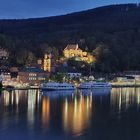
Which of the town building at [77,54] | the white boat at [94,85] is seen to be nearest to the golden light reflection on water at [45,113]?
the white boat at [94,85]

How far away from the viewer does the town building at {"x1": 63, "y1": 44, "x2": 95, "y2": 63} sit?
45031 millimetres

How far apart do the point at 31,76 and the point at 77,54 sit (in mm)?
14019

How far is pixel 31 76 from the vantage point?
107 ft

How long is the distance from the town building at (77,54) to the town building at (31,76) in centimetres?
1158

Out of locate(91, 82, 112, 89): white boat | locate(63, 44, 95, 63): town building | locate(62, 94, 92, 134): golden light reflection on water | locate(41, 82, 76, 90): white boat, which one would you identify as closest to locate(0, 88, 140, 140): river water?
locate(62, 94, 92, 134): golden light reflection on water

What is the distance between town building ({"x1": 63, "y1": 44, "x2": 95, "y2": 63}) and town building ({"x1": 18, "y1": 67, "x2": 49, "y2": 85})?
11.6 meters

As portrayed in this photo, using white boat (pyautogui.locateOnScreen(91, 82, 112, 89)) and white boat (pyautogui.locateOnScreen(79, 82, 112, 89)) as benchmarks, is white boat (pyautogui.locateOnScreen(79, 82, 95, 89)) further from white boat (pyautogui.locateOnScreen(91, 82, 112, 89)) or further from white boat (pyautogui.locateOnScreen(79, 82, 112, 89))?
white boat (pyautogui.locateOnScreen(91, 82, 112, 89))

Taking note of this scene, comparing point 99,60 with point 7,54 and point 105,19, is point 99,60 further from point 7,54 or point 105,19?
point 105,19

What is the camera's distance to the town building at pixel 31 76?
32.2m

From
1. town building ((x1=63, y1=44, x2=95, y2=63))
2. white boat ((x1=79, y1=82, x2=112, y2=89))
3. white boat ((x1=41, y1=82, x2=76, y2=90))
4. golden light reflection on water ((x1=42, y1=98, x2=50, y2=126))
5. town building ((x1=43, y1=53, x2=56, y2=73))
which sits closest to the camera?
golden light reflection on water ((x1=42, y1=98, x2=50, y2=126))

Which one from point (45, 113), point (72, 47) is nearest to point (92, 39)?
point (72, 47)

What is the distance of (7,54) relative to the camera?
37.9 metres

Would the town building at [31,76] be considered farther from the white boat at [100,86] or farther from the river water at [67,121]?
the river water at [67,121]

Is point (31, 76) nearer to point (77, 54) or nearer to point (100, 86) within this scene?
point (100, 86)
